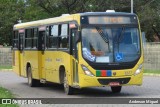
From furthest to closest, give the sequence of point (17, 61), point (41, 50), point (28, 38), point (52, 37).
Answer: point (17, 61)
point (28, 38)
point (41, 50)
point (52, 37)

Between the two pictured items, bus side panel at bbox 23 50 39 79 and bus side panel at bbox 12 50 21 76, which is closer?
bus side panel at bbox 23 50 39 79

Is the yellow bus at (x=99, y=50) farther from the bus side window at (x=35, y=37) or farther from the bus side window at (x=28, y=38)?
the bus side window at (x=28, y=38)

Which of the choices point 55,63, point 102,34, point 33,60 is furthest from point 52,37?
point 102,34

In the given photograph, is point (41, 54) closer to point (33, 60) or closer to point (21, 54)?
point (33, 60)

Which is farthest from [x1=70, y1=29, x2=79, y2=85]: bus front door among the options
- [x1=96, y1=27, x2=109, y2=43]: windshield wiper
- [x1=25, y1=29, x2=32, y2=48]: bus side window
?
[x1=25, y1=29, x2=32, y2=48]: bus side window

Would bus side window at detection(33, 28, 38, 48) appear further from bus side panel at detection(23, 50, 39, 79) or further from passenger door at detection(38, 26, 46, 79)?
Answer: passenger door at detection(38, 26, 46, 79)

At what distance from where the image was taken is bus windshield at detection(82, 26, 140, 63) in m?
17.0

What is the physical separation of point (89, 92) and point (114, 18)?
3.40 meters

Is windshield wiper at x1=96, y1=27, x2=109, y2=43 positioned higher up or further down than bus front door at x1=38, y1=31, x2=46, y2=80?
higher up

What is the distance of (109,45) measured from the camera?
17.1m

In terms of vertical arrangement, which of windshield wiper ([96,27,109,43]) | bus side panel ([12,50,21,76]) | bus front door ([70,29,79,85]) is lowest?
bus side panel ([12,50,21,76])

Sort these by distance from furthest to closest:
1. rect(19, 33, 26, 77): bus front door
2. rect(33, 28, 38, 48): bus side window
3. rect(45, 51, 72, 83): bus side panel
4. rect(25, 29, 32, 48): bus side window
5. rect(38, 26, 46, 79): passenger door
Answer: rect(19, 33, 26, 77): bus front door → rect(25, 29, 32, 48): bus side window → rect(33, 28, 38, 48): bus side window → rect(38, 26, 46, 79): passenger door → rect(45, 51, 72, 83): bus side panel

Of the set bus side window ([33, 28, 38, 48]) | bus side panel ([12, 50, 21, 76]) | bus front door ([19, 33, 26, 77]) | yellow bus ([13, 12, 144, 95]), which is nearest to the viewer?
yellow bus ([13, 12, 144, 95])

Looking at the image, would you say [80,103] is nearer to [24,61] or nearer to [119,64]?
[119,64]
